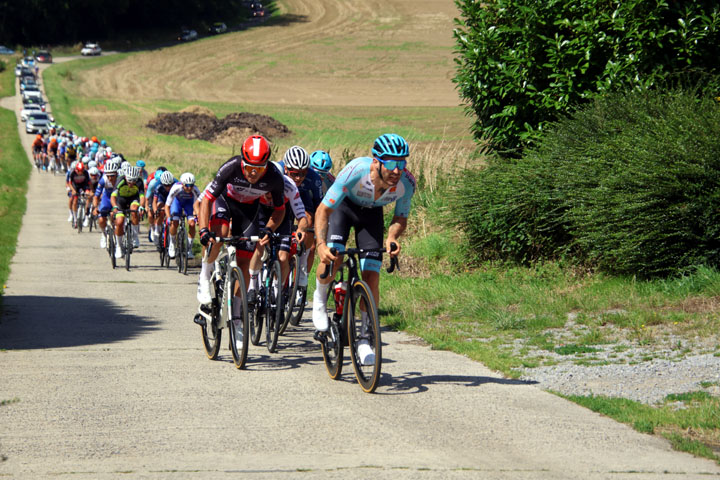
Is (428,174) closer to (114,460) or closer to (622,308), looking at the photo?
(622,308)

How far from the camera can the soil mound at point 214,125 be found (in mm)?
54625

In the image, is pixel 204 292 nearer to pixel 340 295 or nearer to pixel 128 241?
pixel 340 295

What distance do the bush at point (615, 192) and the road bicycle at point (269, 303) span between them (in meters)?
4.67

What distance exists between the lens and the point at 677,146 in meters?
11.6

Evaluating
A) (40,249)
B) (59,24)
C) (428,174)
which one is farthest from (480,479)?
(59,24)

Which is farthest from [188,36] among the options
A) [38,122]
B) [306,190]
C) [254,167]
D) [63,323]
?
[254,167]

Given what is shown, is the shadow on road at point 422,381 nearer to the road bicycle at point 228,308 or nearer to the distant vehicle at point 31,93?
the road bicycle at point 228,308

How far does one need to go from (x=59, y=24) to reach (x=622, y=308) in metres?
109

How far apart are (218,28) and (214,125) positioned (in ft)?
179

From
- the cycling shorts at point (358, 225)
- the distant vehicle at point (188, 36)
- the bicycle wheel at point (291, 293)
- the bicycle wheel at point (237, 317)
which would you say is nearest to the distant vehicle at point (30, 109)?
the distant vehicle at point (188, 36)

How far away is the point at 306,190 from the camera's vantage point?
11.3m

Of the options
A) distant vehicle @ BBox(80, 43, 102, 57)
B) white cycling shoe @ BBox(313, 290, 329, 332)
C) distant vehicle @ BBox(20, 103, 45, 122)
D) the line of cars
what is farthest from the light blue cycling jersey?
distant vehicle @ BBox(80, 43, 102, 57)

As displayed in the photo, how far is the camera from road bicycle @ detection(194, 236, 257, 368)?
27.8 feet

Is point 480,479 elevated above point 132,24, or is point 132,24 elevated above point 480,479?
point 132,24
